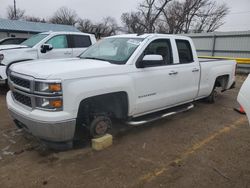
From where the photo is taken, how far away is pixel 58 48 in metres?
8.73

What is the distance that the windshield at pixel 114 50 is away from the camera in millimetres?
4325

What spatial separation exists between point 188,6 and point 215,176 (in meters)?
42.1

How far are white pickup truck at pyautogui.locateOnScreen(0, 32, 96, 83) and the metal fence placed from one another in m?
10.6

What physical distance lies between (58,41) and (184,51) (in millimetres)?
5084

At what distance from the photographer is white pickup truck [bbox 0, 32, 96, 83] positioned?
7.35 metres

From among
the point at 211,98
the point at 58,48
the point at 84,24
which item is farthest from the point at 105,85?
the point at 84,24

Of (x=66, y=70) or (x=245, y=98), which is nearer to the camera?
(x=245, y=98)

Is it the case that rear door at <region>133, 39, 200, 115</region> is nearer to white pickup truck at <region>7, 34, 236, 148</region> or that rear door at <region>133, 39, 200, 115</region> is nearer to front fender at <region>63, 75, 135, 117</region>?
white pickup truck at <region>7, 34, 236, 148</region>

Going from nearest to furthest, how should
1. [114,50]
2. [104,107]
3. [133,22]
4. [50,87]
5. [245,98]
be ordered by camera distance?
[245,98] → [50,87] → [104,107] → [114,50] → [133,22]

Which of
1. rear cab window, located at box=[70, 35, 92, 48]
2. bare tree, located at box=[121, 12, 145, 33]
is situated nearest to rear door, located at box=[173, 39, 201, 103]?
rear cab window, located at box=[70, 35, 92, 48]

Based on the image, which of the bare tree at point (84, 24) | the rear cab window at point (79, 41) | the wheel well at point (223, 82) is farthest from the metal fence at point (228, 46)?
the bare tree at point (84, 24)

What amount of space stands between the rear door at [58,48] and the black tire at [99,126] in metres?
5.15

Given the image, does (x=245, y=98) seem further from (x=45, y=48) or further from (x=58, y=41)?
(x=58, y=41)

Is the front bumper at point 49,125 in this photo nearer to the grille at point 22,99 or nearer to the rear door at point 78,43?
the grille at point 22,99
